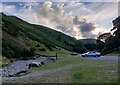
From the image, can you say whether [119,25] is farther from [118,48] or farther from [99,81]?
[99,81]

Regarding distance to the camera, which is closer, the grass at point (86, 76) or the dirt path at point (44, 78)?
the grass at point (86, 76)

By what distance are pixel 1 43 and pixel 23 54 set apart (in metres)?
13.6

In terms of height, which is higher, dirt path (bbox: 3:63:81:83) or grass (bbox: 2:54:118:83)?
grass (bbox: 2:54:118:83)

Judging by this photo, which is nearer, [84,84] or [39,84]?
[84,84]

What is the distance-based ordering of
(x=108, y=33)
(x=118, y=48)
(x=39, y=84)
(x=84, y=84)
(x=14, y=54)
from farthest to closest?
(x=108, y=33)
(x=14, y=54)
(x=118, y=48)
(x=39, y=84)
(x=84, y=84)

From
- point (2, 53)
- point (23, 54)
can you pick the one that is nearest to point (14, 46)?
point (23, 54)

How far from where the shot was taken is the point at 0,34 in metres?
155

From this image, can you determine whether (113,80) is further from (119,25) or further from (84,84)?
(119,25)

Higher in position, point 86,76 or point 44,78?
point 86,76

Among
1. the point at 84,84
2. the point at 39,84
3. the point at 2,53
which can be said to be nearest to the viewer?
the point at 84,84

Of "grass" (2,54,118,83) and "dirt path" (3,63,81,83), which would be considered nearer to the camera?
"grass" (2,54,118,83)

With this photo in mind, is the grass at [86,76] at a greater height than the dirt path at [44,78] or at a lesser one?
greater

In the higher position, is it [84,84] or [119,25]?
[119,25]

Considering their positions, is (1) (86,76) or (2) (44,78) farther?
(2) (44,78)
